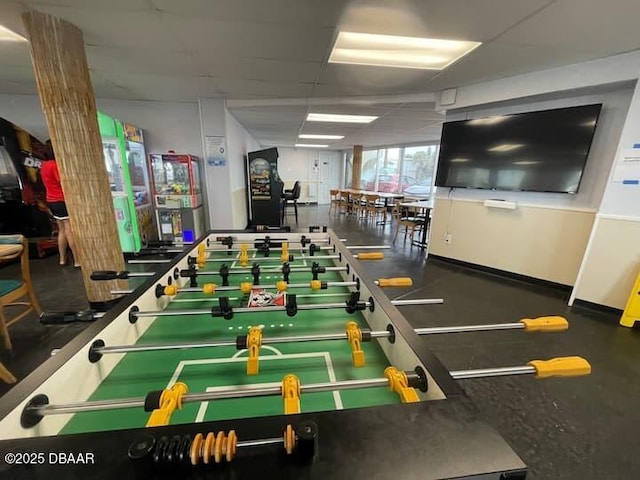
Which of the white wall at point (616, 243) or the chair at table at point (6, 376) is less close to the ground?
the white wall at point (616, 243)

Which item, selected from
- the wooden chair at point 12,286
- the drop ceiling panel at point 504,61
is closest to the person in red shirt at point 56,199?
the wooden chair at point 12,286

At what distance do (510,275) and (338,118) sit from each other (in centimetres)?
416

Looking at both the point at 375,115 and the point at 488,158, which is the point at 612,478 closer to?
the point at 488,158

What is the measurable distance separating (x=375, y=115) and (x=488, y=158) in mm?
2177

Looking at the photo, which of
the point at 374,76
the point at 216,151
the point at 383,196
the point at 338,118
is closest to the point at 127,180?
the point at 216,151

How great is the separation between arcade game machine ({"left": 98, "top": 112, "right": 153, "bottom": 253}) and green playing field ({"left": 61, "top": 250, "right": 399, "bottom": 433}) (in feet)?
10.5

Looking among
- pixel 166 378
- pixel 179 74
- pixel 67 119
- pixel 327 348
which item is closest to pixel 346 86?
pixel 179 74

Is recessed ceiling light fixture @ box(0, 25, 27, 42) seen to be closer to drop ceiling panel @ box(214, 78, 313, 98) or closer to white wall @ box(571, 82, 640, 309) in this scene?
drop ceiling panel @ box(214, 78, 313, 98)

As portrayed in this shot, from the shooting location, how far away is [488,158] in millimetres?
3830

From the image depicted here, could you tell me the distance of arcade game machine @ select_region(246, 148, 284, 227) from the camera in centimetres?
586

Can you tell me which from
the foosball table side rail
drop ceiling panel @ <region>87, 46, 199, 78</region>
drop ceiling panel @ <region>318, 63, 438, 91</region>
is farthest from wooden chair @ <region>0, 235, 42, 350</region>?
drop ceiling panel @ <region>318, 63, 438, 91</region>

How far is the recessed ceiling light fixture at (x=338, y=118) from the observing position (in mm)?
5207

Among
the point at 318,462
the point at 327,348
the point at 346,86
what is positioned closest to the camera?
the point at 318,462

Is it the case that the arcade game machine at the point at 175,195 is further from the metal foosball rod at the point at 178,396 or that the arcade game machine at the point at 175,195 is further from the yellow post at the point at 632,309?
the yellow post at the point at 632,309
